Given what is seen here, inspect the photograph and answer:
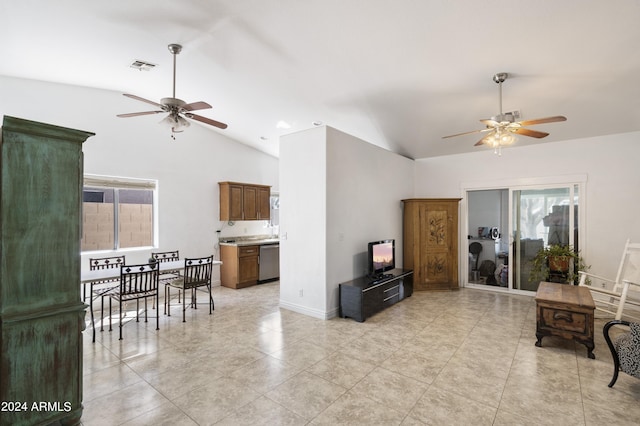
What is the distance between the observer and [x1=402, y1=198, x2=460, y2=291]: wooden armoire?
5.88 meters

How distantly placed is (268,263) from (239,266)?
0.83m

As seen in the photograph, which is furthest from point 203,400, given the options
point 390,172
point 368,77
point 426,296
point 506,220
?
point 506,220

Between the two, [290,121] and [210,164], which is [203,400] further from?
[210,164]

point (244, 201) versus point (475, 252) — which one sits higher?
point (244, 201)

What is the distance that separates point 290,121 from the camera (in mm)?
5477

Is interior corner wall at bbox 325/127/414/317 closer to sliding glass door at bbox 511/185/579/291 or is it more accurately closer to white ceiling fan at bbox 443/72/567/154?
white ceiling fan at bbox 443/72/567/154

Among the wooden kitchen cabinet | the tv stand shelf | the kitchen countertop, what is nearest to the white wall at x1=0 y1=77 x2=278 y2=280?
the kitchen countertop

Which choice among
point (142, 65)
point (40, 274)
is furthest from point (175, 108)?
point (40, 274)

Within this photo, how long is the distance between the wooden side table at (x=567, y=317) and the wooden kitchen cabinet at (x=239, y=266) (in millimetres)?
4912

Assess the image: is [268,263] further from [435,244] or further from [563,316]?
[563,316]

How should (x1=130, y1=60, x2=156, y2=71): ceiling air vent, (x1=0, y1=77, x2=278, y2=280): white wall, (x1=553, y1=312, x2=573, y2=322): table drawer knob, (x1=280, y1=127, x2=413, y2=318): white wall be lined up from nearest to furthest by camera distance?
(x1=553, y1=312, x2=573, y2=322): table drawer knob
(x1=130, y1=60, x2=156, y2=71): ceiling air vent
(x1=280, y1=127, x2=413, y2=318): white wall
(x1=0, y1=77, x2=278, y2=280): white wall

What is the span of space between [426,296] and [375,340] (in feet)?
7.73

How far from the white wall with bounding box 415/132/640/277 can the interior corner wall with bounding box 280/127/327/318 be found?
12.4 feet

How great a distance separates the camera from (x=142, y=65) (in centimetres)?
402
